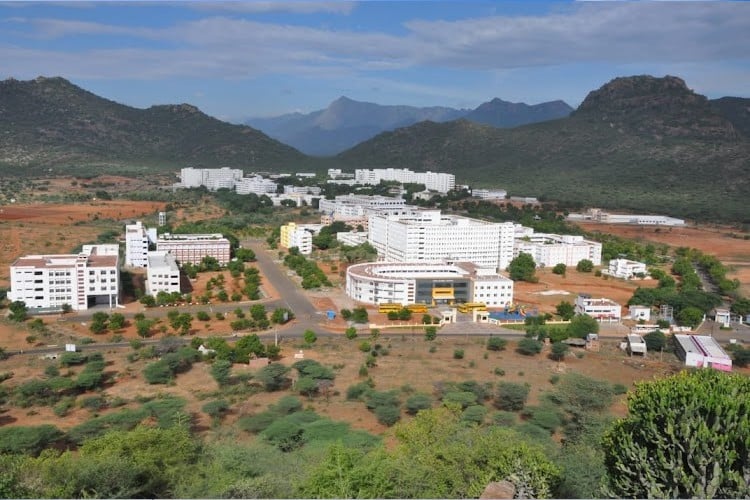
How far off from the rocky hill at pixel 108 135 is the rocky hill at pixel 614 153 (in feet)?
43.2

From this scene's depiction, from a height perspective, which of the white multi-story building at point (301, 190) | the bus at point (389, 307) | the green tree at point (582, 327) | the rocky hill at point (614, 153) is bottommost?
the bus at point (389, 307)

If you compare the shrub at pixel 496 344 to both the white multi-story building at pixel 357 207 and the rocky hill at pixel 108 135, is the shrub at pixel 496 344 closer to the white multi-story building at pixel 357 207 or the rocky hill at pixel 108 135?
the white multi-story building at pixel 357 207

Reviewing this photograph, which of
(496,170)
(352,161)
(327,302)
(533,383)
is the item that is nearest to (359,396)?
(533,383)

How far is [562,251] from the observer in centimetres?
2703

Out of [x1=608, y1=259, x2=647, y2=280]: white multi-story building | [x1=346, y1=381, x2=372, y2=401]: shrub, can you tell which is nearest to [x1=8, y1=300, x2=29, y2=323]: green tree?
[x1=346, y1=381, x2=372, y2=401]: shrub

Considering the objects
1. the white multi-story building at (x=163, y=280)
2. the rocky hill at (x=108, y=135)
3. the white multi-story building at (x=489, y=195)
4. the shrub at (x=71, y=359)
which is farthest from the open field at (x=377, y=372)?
the rocky hill at (x=108, y=135)

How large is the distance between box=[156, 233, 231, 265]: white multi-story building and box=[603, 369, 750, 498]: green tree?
2125 cm

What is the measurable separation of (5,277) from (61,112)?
5986 cm

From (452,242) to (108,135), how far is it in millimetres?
60412

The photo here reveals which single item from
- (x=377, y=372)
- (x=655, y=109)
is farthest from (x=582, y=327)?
(x=655, y=109)

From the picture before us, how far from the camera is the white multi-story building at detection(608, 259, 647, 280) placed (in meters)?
24.9

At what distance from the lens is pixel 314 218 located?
1570 inches

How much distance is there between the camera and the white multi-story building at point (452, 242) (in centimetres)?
2541

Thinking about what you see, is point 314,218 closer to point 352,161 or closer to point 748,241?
point 748,241
